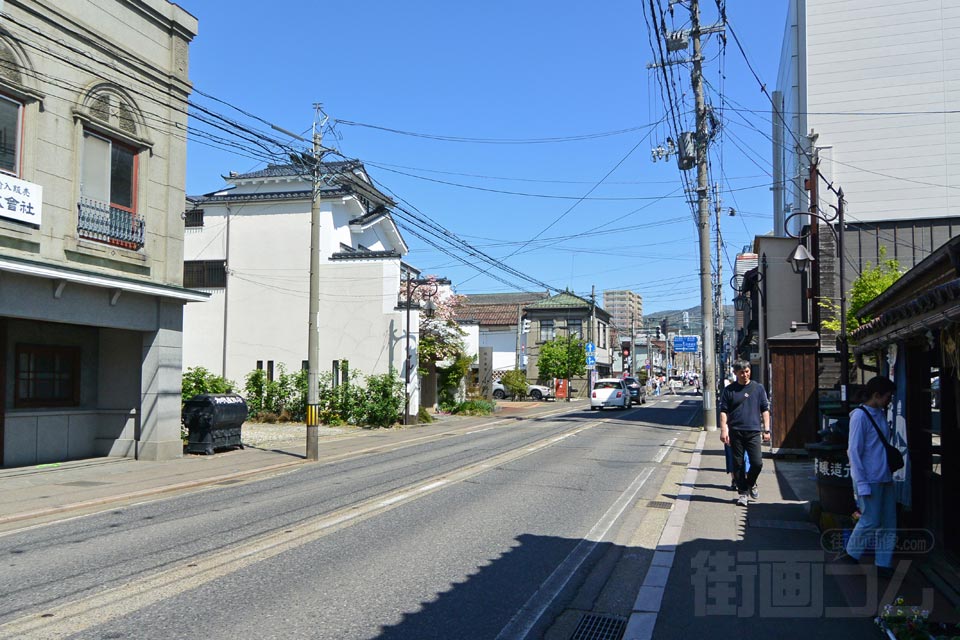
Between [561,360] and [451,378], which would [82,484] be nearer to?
[451,378]

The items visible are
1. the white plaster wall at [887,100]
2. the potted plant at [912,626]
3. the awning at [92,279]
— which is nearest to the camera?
the potted plant at [912,626]

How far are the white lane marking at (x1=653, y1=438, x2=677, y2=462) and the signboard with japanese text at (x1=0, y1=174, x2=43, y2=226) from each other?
533 inches

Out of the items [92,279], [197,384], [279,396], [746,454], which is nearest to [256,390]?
[279,396]

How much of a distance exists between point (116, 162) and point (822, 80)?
27961mm

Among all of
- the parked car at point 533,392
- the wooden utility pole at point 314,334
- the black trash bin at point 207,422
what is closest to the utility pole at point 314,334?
the wooden utility pole at point 314,334

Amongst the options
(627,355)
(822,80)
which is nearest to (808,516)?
(822,80)

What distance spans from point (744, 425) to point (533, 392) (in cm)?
4530

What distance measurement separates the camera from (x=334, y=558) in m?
7.41

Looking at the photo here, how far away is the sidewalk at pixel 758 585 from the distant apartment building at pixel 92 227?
1142 cm

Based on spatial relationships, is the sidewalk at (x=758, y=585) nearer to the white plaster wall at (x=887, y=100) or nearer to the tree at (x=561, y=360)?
the white plaster wall at (x=887, y=100)

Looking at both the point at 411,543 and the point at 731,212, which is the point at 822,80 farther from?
the point at 411,543

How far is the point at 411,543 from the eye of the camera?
8.12m

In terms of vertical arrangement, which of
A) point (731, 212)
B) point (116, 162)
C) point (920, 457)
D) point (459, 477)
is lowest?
point (459, 477)

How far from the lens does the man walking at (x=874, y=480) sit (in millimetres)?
6289
